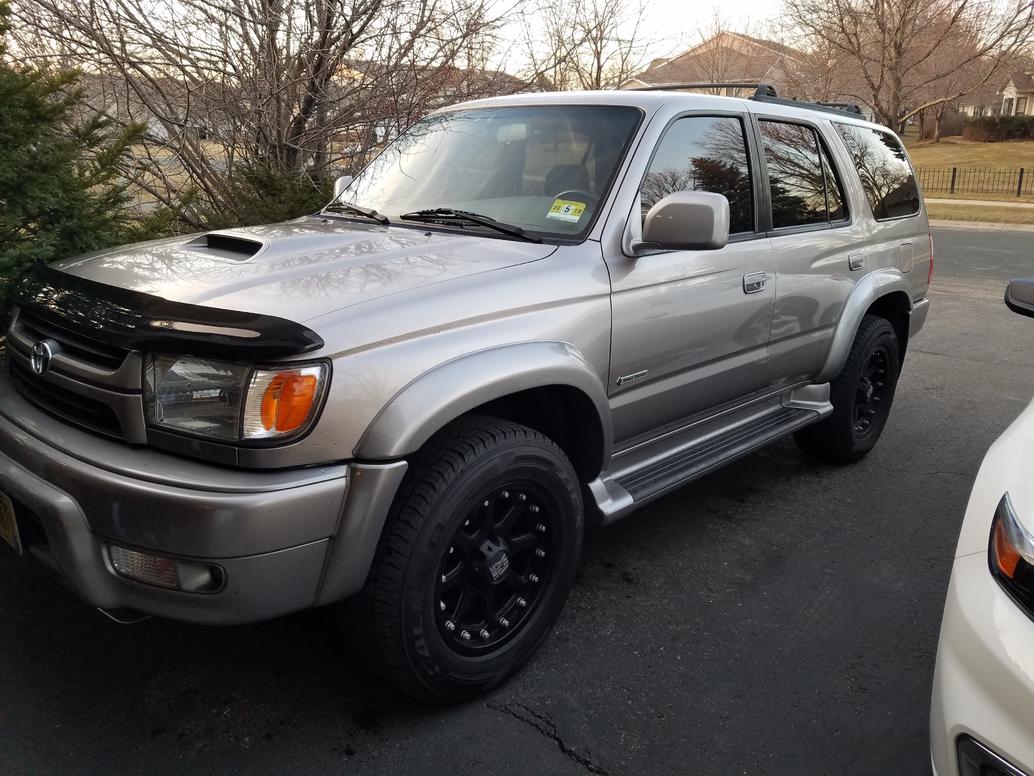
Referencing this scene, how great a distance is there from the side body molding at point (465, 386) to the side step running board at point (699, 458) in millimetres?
455

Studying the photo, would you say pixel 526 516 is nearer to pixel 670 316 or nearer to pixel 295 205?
pixel 670 316

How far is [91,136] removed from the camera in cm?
464

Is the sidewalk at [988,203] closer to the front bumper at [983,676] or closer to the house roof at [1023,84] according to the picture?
the front bumper at [983,676]

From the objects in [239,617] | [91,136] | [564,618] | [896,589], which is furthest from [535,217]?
[91,136]

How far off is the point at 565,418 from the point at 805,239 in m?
1.70

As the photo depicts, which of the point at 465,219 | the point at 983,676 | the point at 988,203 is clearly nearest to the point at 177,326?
the point at 465,219

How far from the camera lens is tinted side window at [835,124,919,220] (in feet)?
14.8

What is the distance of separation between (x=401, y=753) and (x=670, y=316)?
5.82ft

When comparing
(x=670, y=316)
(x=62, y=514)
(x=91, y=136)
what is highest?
(x=91, y=136)

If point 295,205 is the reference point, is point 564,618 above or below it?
below

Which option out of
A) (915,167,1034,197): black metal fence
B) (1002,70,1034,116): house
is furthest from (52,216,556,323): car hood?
(1002,70,1034,116): house

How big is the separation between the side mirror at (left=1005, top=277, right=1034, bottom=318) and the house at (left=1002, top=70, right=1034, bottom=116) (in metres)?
70.0

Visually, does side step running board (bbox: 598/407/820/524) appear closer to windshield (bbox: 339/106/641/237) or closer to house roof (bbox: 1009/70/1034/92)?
windshield (bbox: 339/106/641/237)

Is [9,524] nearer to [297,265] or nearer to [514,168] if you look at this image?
[297,265]
